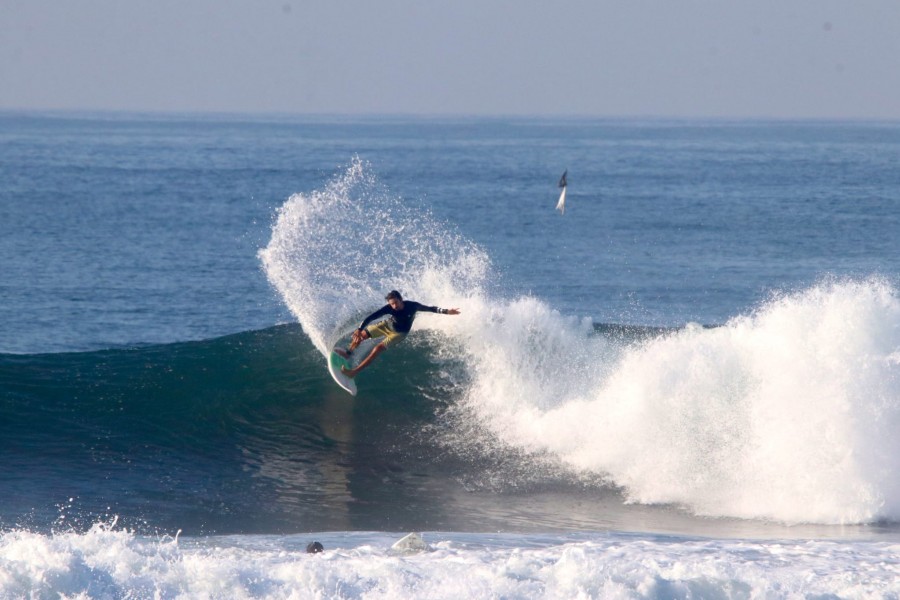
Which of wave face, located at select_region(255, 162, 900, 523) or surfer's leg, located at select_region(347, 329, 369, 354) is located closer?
wave face, located at select_region(255, 162, 900, 523)

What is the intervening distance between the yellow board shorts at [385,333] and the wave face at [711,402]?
1430 millimetres

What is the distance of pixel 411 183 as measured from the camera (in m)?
51.7

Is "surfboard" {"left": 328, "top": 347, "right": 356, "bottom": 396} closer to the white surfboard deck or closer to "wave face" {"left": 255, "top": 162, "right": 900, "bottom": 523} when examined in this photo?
the white surfboard deck

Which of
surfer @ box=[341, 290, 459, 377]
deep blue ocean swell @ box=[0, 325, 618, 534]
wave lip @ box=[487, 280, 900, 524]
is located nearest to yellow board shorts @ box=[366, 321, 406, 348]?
surfer @ box=[341, 290, 459, 377]

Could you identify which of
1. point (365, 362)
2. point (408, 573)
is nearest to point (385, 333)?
point (365, 362)

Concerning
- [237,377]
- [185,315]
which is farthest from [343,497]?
[185,315]

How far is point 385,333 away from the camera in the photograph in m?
13.4

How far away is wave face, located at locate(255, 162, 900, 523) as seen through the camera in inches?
443

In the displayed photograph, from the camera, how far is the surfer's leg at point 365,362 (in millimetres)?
13453

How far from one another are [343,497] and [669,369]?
4.23m

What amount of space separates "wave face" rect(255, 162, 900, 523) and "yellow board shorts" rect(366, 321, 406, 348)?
56.3 inches

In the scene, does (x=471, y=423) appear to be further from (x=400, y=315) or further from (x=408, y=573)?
(x=408, y=573)

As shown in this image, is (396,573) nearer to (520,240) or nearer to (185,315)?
(185,315)

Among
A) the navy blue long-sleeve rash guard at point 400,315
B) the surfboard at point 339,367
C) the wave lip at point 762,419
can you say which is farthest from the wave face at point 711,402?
the navy blue long-sleeve rash guard at point 400,315
